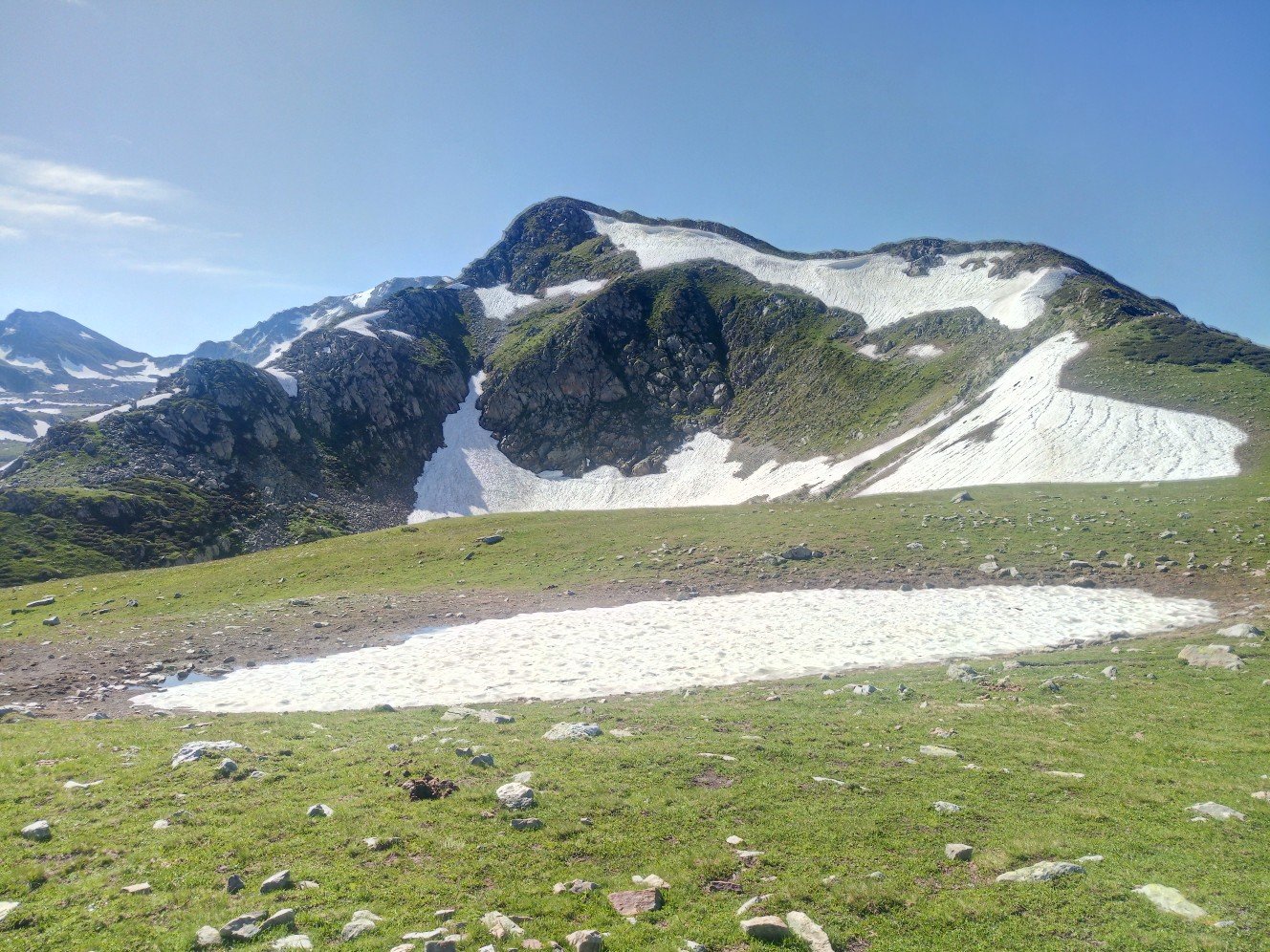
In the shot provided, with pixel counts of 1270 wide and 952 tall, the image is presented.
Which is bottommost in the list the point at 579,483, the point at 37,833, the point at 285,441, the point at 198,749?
the point at 198,749

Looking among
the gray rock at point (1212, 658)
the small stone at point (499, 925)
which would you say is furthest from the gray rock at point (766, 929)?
the gray rock at point (1212, 658)

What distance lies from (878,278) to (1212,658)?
418 feet

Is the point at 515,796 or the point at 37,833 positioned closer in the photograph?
the point at 37,833

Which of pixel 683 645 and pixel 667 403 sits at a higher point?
pixel 667 403

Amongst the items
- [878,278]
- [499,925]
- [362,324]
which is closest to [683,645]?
[499,925]

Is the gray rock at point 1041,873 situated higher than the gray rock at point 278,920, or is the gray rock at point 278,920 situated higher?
the gray rock at point 1041,873

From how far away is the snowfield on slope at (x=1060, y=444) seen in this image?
44.3 m

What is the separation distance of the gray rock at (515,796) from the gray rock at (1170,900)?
8505 millimetres

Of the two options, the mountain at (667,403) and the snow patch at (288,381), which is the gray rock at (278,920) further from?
the snow patch at (288,381)

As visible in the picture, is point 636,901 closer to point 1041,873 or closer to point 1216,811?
point 1041,873

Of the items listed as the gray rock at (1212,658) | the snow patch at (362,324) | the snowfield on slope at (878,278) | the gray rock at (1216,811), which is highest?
the snowfield on slope at (878,278)

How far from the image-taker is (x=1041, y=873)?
818 centimetres

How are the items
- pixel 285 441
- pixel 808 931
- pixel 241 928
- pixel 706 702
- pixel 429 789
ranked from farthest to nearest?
pixel 285 441, pixel 706 702, pixel 429 789, pixel 808 931, pixel 241 928

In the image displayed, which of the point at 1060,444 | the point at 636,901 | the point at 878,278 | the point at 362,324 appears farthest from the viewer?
the point at 878,278
